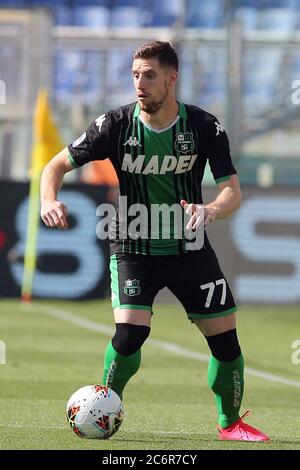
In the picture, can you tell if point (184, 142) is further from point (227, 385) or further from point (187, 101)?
point (187, 101)

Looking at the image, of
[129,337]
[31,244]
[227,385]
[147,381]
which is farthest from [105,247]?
[129,337]

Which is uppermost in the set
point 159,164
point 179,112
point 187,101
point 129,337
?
point 179,112

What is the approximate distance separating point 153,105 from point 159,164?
1.24 ft

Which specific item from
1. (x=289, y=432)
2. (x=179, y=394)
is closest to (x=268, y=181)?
(x=179, y=394)

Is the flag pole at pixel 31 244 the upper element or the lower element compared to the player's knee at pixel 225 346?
Result: lower

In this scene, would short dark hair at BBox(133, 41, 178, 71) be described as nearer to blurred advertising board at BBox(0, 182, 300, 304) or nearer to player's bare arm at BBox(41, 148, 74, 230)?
player's bare arm at BBox(41, 148, 74, 230)

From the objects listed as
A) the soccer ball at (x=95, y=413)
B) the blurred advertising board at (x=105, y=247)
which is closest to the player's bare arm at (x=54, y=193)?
the soccer ball at (x=95, y=413)

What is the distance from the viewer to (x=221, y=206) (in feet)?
23.5

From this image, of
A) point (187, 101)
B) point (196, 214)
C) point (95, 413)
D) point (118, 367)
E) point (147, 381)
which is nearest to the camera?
point (196, 214)

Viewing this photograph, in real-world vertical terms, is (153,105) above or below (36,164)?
above

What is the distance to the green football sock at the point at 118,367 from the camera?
740cm

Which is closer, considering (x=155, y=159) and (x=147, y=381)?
(x=155, y=159)

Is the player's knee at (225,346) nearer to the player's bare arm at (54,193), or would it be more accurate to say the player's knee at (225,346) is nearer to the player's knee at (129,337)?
the player's knee at (129,337)

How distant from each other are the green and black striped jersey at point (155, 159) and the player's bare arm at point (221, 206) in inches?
2.5
